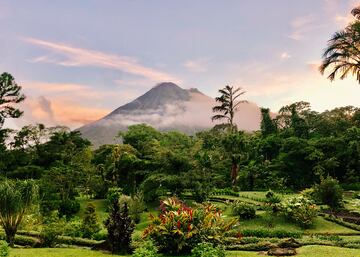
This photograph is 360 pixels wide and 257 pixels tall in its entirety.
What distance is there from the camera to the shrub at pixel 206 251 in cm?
1251

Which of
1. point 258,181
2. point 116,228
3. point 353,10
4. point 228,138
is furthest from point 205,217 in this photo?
point 258,181

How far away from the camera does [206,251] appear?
13164 millimetres

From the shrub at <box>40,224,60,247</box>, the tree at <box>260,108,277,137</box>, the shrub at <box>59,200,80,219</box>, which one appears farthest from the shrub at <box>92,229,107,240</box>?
the tree at <box>260,108,277,137</box>

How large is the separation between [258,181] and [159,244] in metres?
32.8

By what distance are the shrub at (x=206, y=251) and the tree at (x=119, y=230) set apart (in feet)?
9.46

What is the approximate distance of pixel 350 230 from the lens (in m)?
22.2

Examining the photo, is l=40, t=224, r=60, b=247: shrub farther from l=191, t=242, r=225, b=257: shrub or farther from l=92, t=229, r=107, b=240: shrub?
l=191, t=242, r=225, b=257: shrub

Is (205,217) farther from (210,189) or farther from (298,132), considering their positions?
(298,132)

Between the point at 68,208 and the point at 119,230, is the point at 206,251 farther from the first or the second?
the point at 68,208

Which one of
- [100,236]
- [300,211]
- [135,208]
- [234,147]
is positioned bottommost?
[100,236]

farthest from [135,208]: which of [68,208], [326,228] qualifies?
[326,228]

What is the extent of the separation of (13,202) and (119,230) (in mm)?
4791

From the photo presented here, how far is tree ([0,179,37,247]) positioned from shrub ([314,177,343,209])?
17.0 m

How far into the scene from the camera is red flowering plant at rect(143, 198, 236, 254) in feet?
46.8
